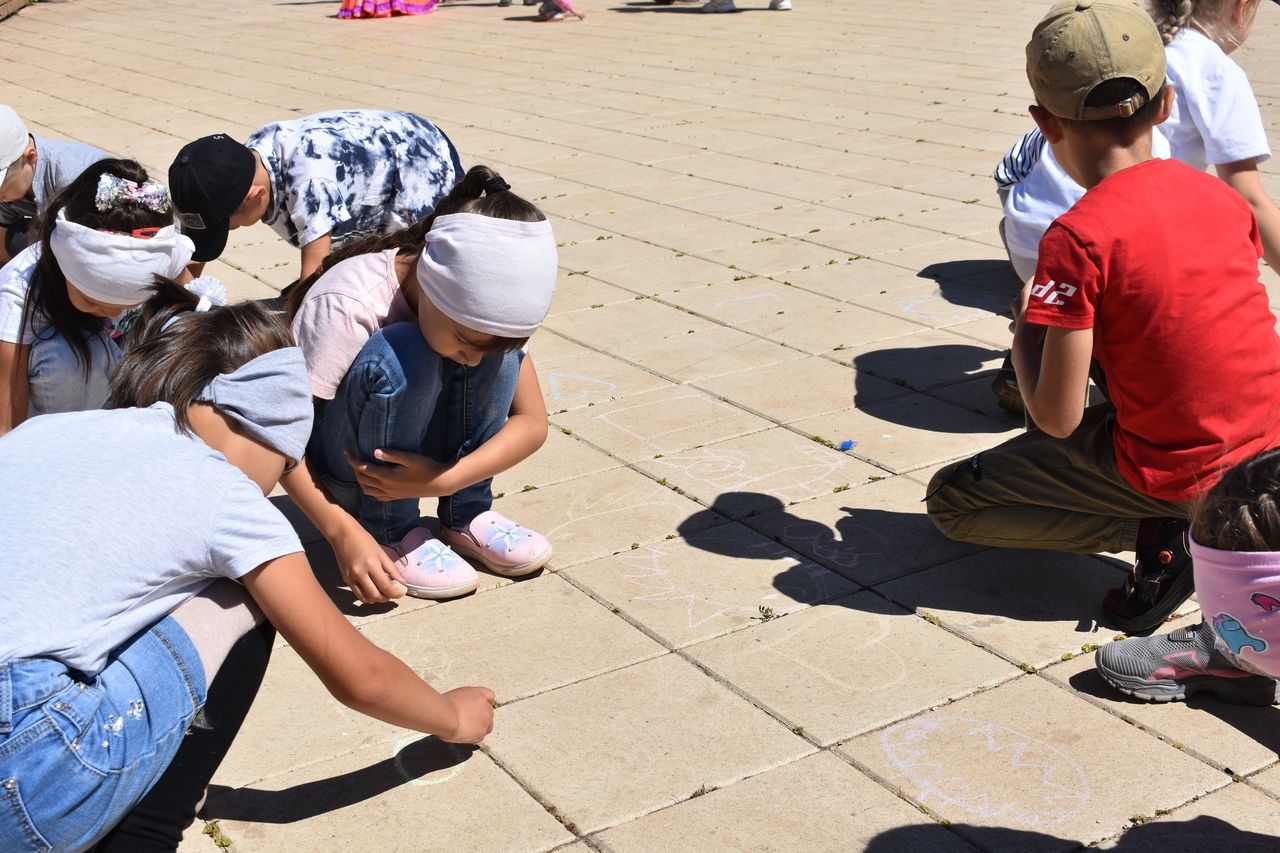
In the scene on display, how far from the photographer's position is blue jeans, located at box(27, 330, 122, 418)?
353 centimetres

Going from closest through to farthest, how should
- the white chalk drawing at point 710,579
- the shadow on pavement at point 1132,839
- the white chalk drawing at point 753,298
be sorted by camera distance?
the shadow on pavement at point 1132,839, the white chalk drawing at point 710,579, the white chalk drawing at point 753,298

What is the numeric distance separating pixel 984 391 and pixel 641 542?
5.42 feet

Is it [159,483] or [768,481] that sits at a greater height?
[159,483]

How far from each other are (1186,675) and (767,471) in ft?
4.96

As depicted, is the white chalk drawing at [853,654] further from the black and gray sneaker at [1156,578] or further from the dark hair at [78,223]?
the dark hair at [78,223]

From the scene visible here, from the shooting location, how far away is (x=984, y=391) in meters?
4.79

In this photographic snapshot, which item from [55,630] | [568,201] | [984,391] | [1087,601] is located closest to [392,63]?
[568,201]

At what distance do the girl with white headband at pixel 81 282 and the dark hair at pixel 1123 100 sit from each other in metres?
2.23

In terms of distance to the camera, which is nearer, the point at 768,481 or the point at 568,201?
the point at 768,481

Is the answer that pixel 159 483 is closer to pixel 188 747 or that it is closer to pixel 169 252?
pixel 188 747

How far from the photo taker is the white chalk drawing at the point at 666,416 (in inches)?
176

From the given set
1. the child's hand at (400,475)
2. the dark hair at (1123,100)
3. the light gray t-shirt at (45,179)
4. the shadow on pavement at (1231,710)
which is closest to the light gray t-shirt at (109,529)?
the child's hand at (400,475)

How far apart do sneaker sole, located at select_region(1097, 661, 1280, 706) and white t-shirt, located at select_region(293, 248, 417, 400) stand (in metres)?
1.88

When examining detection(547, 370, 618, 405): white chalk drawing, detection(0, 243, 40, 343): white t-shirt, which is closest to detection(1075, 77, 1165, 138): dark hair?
detection(547, 370, 618, 405): white chalk drawing
